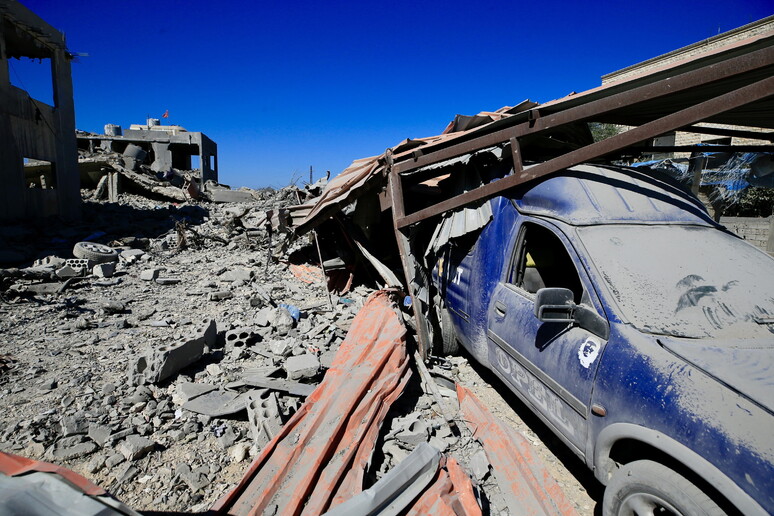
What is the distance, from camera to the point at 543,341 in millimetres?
2816

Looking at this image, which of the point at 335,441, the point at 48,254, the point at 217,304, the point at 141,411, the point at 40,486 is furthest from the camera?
the point at 48,254

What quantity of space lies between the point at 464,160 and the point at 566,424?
3.17 meters

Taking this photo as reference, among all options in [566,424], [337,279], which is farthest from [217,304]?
[566,424]

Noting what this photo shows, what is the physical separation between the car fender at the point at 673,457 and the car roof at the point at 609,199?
1472mm

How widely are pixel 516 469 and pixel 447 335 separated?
192 centimetres

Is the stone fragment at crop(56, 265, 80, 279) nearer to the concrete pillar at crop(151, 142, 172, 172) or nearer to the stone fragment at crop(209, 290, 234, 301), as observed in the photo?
the stone fragment at crop(209, 290, 234, 301)

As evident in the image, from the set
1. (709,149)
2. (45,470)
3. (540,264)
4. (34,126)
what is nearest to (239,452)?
(45,470)

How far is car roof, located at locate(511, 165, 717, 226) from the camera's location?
3066 millimetres

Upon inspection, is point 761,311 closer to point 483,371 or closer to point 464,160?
point 483,371

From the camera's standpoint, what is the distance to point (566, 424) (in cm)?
261

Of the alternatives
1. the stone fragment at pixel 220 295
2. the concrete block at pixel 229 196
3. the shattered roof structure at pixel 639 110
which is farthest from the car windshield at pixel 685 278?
the concrete block at pixel 229 196

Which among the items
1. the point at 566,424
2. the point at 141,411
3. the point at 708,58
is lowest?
the point at 141,411

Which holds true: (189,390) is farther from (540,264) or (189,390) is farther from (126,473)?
(540,264)

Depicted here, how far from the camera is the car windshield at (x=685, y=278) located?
232cm
